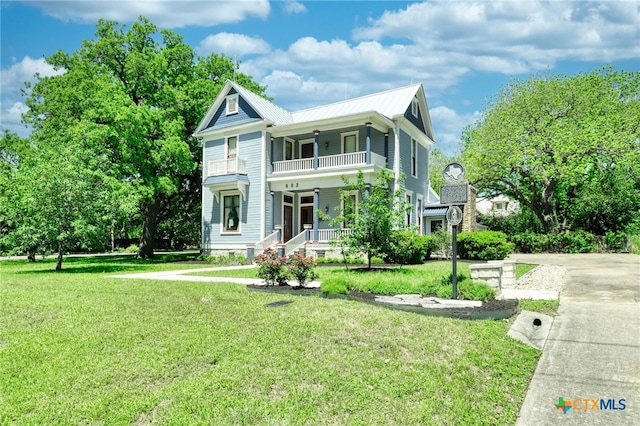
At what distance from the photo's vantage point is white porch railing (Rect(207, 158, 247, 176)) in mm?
22547

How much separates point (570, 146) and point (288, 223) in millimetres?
18230

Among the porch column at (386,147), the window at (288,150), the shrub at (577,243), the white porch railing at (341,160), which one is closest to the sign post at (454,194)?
the white porch railing at (341,160)

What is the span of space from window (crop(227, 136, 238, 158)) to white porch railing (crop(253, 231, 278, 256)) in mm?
5338

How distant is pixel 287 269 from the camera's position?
10000 millimetres

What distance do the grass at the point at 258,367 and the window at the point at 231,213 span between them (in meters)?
15.6

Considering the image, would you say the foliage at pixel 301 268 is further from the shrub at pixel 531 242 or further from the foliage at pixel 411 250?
the shrub at pixel 531 242

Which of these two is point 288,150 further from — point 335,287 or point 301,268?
point 335,287

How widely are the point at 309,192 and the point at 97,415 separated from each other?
19297 millimetres

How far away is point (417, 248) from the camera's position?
17.5 m

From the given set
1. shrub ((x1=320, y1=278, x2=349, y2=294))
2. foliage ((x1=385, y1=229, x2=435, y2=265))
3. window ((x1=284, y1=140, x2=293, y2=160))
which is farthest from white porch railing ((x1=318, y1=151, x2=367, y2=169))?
shrub ((x1=320, y1=278, x2=349, y2=294))

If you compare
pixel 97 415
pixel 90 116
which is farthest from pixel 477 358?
A: pixel 90 116

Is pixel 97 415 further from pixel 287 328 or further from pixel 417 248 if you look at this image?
pixel 417 248

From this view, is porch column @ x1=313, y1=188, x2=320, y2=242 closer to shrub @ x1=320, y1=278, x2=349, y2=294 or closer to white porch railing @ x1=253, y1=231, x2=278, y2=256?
white porch railing @ x1=253, y1=231, x2=278, y2=256

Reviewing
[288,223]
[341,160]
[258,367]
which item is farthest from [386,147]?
[258,367]
